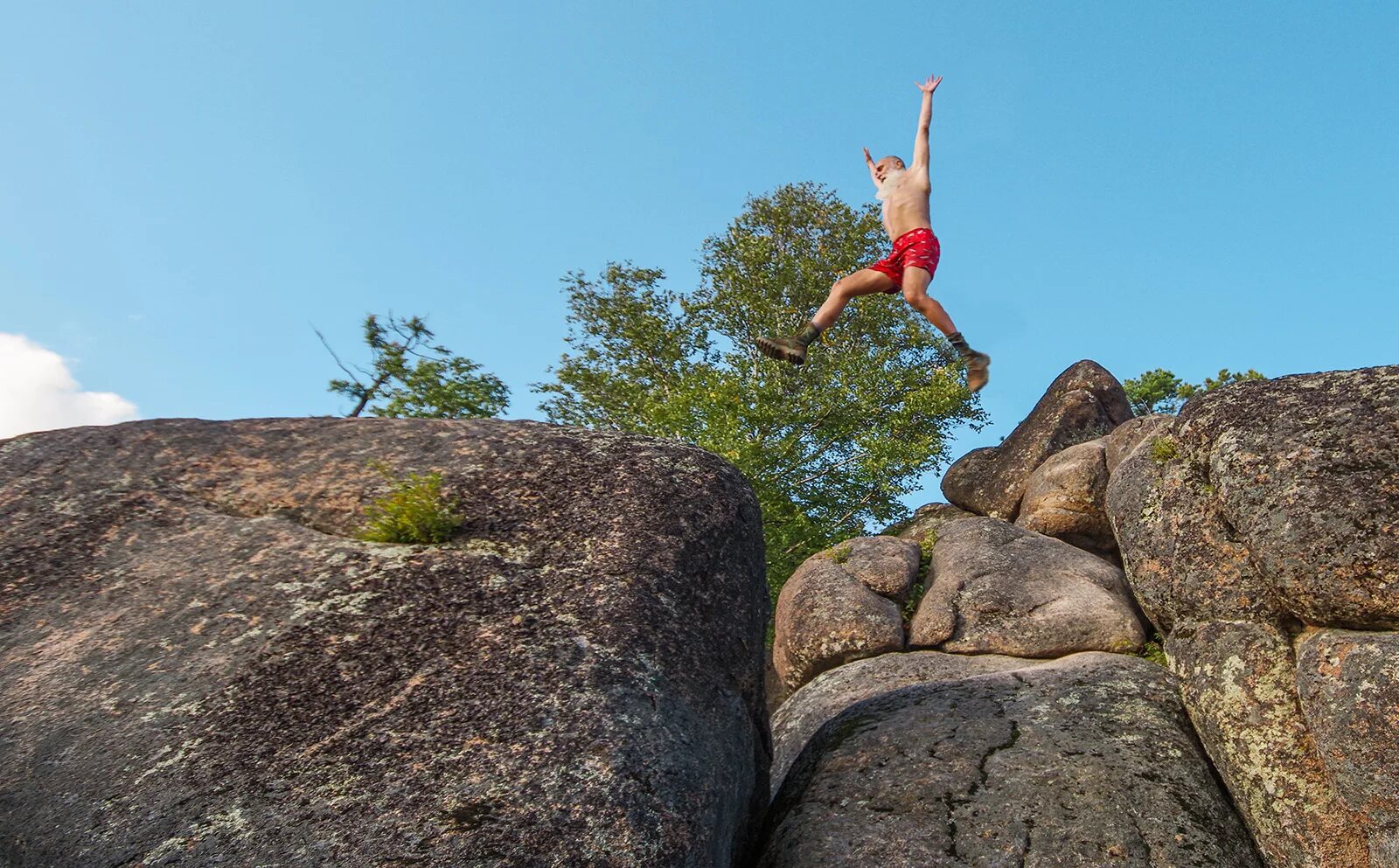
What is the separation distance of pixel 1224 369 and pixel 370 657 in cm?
3196

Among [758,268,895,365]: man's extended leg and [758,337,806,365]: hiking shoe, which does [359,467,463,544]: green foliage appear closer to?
[758,337,806,365]: hiking shoe

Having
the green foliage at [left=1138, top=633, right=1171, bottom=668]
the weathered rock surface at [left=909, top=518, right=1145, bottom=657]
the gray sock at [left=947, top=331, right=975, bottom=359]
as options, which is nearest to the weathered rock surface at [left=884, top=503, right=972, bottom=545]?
the weathered rock surface at [left=909, top=518, right=1145, bottom=657]

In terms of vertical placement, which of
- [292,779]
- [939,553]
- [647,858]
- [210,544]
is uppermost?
[939,553]

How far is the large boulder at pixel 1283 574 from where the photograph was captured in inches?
247

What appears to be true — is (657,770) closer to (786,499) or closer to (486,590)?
(486,590)

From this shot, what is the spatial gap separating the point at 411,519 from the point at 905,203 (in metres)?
5.91

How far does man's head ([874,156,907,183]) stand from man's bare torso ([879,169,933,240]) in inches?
5.1

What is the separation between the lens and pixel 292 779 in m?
4.41

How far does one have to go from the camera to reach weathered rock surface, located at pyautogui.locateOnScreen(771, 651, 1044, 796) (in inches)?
402

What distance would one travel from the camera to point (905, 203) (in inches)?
361

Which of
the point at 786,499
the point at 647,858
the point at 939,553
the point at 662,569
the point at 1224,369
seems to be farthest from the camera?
the point at 1224,369

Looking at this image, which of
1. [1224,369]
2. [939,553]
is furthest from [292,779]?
[1224,369]

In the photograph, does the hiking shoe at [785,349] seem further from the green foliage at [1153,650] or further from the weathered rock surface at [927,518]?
the weathered rock surface at [927,518]

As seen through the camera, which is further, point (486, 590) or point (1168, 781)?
point (1168, 781)
